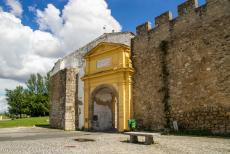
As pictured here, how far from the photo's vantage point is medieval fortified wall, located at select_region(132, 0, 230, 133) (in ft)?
34.8

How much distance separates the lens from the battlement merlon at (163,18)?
1329 centimetres

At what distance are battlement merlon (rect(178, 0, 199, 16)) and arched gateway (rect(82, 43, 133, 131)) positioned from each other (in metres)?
3.69

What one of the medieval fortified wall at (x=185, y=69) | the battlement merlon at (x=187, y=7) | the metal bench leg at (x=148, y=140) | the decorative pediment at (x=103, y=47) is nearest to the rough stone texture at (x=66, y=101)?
the decorative pediment at (x=103, y=47)

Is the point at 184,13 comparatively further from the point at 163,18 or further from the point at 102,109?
the point at 102,109

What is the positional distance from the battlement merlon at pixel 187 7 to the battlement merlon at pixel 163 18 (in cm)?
65

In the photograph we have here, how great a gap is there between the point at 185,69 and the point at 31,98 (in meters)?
35.6

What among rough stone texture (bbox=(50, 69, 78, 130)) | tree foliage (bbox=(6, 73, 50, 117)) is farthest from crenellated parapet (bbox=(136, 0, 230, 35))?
tree foliage (bbox=(6, 73, 50, 117))

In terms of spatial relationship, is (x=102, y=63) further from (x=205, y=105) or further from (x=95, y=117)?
(x=205, y=105)

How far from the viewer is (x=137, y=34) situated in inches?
589

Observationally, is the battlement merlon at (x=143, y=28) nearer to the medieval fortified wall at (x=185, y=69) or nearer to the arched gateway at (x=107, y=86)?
the medieval fortified wall at (x=185, y=69)

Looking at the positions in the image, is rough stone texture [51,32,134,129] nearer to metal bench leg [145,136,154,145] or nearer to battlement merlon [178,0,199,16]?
battlement merlon [178,0,199,16]

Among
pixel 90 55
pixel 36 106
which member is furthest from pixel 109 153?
pixel 36 106

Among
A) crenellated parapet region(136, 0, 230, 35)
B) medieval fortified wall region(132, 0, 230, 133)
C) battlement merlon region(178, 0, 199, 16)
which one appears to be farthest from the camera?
battlement merlon region(178, 0, 199, 16)

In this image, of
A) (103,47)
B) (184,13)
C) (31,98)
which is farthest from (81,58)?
(31,98)
